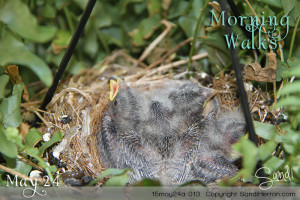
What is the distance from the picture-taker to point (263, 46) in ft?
4.31

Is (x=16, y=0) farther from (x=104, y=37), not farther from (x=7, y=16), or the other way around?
(x=104, y=37)

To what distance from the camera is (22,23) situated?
1239 mm

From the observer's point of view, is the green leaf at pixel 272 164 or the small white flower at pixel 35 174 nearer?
the green leaf at pixel 272 164

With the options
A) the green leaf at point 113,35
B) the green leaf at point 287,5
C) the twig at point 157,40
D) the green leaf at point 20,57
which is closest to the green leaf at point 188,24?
the twig at point 157,40

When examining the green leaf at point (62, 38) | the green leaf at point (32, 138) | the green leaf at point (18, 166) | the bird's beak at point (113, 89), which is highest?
the green leaf at point (62, 38)

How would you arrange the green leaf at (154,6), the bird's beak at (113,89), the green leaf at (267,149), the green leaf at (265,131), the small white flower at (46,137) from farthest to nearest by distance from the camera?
the green leaf at (154,6) < the bird's beak at (113,89) < the small white flower at (46,137) < the green leaf at (265,131) < the green leaf at (267,149)

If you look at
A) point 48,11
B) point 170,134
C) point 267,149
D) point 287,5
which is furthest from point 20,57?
point 287,5

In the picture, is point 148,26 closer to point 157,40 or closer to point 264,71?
point 157,40

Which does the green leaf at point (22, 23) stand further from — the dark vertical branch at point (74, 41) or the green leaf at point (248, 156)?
the green leaf at point (248, 156)

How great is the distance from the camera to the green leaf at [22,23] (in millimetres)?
1223

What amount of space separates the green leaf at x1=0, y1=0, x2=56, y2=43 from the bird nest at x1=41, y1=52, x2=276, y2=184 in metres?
0.34

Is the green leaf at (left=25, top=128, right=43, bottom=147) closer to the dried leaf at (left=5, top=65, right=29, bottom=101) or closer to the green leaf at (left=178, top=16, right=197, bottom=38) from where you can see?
the dried leaf at (left=5, top=65, right=29, bottom=101)

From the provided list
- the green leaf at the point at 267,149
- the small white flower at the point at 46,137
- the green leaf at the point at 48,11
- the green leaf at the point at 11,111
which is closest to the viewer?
the green leaf at the point at 267,149

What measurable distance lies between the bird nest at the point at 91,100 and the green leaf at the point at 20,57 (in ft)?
1.08
